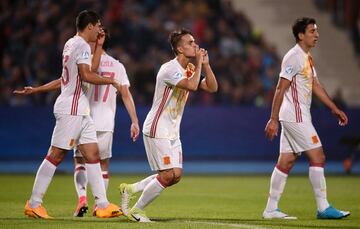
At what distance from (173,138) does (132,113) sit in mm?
746

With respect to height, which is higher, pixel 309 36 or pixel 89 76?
pixel 309 36

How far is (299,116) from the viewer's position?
11.1 meters

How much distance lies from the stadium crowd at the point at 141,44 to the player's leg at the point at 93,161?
1030 cm

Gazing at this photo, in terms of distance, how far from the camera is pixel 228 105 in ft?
71.5

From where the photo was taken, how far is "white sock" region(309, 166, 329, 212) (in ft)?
36.1

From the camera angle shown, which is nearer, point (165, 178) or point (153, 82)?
point (165, 178)

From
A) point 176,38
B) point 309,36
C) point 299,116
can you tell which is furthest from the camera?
point 309,36

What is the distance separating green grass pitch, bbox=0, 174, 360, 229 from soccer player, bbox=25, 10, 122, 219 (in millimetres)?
309

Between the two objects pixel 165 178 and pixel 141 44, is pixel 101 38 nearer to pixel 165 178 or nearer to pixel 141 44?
pixel 165 178

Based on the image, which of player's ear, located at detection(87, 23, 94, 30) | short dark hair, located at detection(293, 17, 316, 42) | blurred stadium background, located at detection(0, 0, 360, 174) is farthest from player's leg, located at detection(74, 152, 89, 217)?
blurred stadium background, located at detection(0, 0, 360, 174)

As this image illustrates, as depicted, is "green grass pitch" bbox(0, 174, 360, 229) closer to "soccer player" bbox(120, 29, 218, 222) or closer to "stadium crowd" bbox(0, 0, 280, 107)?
"soccer player" bbox(120, 29, 218, 222)

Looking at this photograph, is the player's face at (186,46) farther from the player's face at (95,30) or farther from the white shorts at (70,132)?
the white shorts at (70,132)

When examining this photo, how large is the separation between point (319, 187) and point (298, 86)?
1227 mm

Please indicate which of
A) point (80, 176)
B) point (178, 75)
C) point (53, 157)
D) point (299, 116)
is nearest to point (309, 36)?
point (299, 116)
